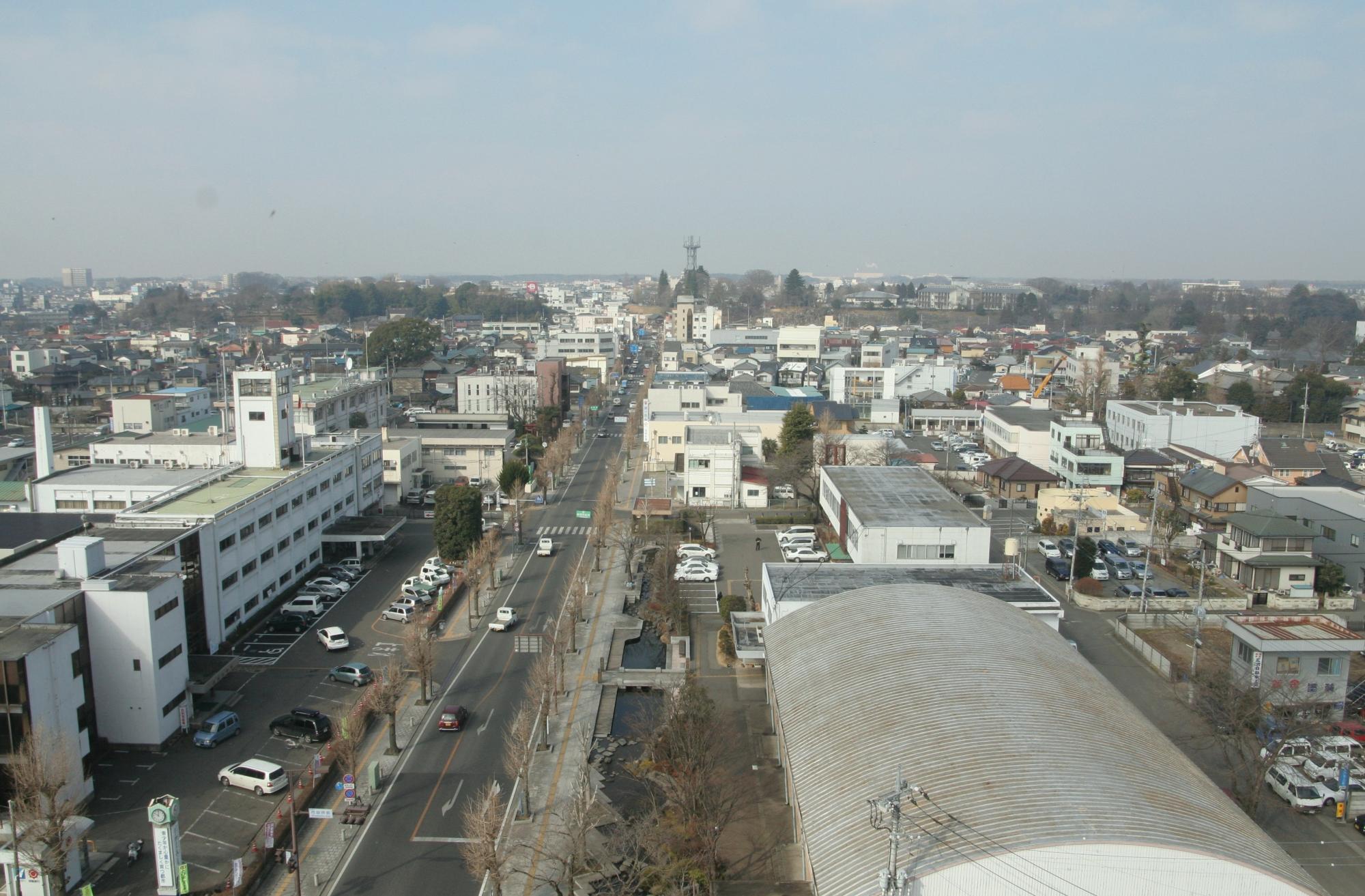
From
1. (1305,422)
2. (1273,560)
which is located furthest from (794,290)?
(1273,560)

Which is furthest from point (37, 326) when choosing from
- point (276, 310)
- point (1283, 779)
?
point (1283, 779)

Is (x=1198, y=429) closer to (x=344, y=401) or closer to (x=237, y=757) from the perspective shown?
(x=344, y=401)

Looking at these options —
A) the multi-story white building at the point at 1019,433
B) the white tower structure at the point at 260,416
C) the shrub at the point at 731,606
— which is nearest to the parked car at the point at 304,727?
the shrub at the point at 731,606

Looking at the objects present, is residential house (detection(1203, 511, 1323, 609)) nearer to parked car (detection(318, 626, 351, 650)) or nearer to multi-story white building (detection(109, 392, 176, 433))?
parked car (detection(318, 626, 351, 650))

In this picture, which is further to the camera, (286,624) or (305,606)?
(305,606)

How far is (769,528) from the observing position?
1938 cm

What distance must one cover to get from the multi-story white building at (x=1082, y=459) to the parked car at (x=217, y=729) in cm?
1768

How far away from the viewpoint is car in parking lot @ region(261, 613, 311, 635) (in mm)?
12969

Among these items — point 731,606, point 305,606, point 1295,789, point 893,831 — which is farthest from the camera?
point 731,606

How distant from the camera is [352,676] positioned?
11.2m

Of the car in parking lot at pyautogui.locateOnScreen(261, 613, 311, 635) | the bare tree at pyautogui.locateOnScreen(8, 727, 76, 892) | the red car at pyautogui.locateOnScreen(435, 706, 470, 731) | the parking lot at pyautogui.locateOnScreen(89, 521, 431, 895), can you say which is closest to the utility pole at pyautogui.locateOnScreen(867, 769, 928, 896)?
the parking lot at pyautogui.locateOnScreen(89, 521, 431, 895)

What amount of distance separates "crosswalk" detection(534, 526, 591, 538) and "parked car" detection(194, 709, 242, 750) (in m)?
8.63

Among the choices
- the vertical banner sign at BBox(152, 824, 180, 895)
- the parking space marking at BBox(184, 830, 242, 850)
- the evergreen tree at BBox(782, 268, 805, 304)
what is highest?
the evergreen tree at BBox(782, 268, 805, 304)

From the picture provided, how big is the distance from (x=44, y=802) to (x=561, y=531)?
12.0 metres
